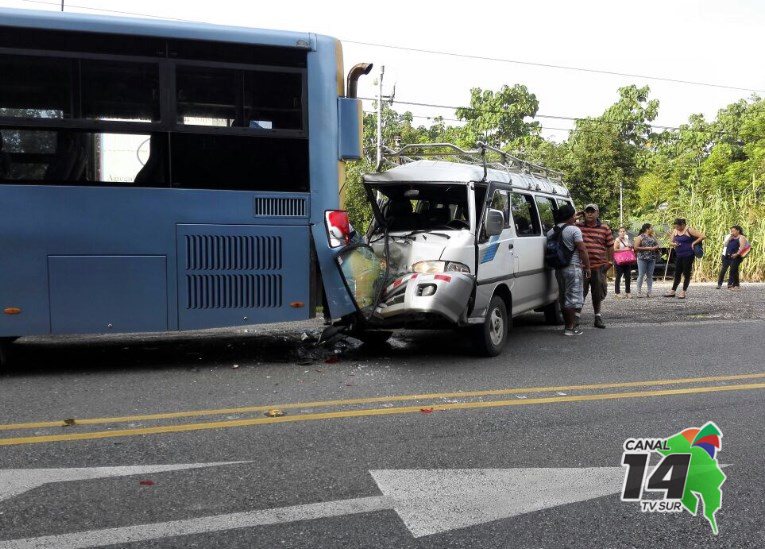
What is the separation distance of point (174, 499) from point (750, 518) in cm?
295

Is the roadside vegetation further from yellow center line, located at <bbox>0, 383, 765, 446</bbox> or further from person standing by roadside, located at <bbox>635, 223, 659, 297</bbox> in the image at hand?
yellow center line, located at <bbox>0, 383, 765, 446</bbox>

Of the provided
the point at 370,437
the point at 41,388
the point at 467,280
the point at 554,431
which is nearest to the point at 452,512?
the point at 370,437

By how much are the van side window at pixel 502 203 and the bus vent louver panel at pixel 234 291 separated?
2.72 metres

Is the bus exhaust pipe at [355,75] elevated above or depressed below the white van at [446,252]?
above

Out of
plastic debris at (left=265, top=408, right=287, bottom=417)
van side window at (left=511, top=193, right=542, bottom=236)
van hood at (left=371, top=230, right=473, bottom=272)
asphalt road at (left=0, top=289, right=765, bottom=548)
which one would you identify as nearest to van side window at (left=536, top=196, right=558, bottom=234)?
van side window at (left=511, top=193, right=542, bottom=236)

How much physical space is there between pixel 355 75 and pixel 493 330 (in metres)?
3.23

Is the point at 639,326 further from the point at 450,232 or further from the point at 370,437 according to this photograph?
the point at 370,437

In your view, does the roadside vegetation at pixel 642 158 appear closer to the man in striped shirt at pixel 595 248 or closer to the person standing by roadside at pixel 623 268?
the person standing by roadside at pixel 623 268

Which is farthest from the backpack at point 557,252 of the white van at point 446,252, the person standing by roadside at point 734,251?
the person standing by roadside at point 734,251

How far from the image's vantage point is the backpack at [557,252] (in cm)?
964

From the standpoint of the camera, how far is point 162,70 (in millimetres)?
6859

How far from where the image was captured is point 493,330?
8.10 meters

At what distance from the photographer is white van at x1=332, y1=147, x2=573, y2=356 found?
728 centimetres

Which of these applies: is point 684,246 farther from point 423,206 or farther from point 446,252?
point 446,252
